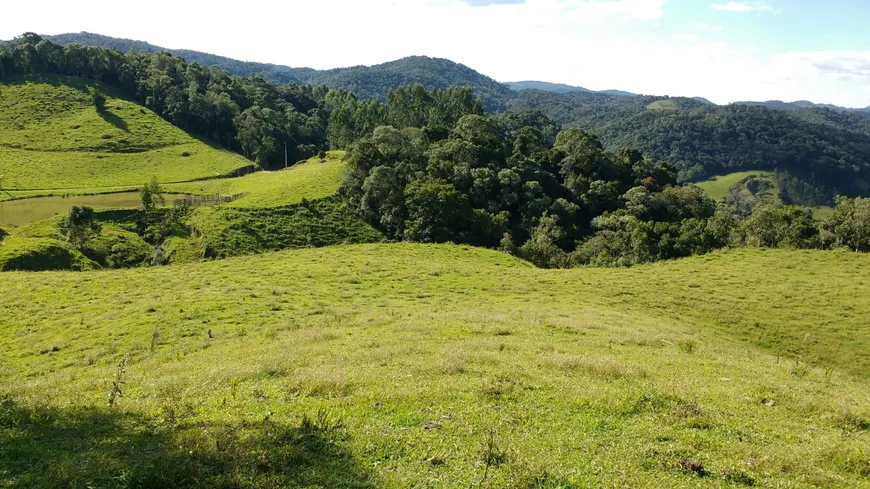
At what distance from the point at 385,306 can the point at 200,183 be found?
273 ft

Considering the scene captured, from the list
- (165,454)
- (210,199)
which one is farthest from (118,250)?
(165,454)

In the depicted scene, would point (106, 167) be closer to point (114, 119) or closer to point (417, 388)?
point (114, 119)

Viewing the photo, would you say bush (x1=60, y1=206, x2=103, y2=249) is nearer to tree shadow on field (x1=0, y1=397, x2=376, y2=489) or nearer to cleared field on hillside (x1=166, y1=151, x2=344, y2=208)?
cleared field on hillside (x1=166, y1=151, x2=344, y2=208)

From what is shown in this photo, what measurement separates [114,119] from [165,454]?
152 meters

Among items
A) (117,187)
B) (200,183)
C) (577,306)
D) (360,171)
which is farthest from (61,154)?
(577,306)

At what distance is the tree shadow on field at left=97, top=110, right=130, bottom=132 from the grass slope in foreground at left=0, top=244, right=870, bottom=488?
109285 mm

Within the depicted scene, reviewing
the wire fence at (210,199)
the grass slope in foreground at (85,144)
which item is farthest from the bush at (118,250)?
the grass slope in foreground at (85,144)

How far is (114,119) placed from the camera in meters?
134

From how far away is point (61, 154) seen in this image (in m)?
111

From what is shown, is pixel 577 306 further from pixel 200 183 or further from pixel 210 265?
pixel 200 183

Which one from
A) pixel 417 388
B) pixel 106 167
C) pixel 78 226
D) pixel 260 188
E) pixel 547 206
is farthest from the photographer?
pixel 106 167

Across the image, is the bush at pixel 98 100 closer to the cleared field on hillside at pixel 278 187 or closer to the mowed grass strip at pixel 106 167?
the mowed grass strip at pixel 106 167

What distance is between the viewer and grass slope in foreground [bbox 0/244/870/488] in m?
10.0

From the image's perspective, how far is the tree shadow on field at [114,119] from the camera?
5113 inches
